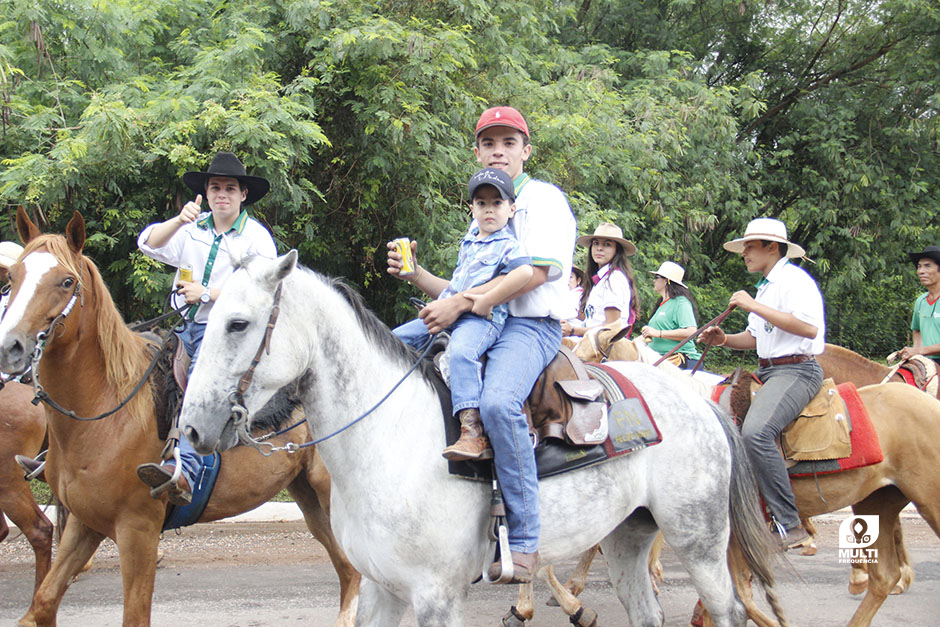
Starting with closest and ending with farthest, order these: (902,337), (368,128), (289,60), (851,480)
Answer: (851,480) → (368,128) → (289,60) → (902,337)

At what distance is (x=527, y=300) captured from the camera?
3986 millimetres

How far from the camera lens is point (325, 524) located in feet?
18.9

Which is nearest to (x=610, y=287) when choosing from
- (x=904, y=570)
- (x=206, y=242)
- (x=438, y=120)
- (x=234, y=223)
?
(x=438, y=120)

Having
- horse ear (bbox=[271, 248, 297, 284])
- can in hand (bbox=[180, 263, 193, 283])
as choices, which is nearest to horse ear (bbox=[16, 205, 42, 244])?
can in hand (bbox=[180, 263, 193, 283])

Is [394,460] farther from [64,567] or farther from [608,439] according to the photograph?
[64,567]

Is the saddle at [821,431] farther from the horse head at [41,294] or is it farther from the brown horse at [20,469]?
the brown horse at [20,469]

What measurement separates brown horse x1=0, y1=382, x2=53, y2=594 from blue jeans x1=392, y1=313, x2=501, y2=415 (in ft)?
12.5

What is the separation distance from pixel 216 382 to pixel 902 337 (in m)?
22.4

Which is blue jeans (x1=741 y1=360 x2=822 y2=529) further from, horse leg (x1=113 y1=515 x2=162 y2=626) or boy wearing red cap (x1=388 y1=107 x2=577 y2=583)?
horse leg (x1=113 y1=515 x2=162 y2=626)

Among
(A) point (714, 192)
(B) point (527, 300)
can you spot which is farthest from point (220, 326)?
(A) point (714, 192)

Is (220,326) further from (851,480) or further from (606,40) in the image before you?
(606,40)

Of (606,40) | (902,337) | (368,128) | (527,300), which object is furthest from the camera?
(902,337)

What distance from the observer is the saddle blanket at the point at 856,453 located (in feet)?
17.6

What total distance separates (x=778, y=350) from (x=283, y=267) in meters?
3.66
